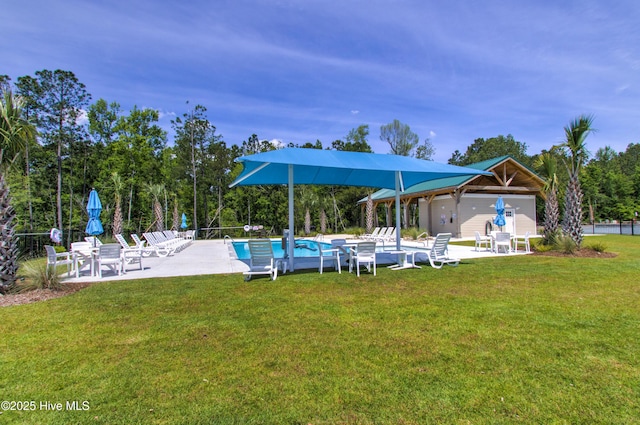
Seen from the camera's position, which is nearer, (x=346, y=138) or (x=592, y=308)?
(x=592, y=308)

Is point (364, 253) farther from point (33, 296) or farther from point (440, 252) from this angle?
point (33, 296)

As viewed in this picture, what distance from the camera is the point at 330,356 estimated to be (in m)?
3.16

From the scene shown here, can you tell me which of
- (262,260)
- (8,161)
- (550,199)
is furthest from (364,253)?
(550,199)

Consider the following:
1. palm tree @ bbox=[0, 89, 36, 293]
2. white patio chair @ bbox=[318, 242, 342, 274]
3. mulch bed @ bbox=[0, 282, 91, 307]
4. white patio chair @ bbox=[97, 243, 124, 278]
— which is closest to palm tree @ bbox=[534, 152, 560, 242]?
white patio chair @ bbox=[318, 242, 342, 274]

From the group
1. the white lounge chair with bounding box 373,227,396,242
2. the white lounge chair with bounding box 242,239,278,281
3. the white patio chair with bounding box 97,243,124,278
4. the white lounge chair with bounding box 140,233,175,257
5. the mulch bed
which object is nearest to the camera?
the mulch bed

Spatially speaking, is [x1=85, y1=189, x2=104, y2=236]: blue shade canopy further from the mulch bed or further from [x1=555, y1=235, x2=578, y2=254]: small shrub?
[x1=555, y1=235, x2=578, y2=254]: small shrub

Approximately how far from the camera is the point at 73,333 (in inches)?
152

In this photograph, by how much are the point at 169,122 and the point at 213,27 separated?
24312 mm

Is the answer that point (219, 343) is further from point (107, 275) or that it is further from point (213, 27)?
point (213, 27)

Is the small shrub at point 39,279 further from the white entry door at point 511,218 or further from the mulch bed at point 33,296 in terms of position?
the white entry door at point 511,218

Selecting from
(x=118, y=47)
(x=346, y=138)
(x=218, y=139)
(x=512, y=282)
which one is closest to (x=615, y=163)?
(x=346, y=138)

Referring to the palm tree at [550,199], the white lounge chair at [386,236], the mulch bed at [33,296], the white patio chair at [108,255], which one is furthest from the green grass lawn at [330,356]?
the white lounge chair at [386,236]

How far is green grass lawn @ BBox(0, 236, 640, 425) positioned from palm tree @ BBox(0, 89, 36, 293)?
1.25 meters

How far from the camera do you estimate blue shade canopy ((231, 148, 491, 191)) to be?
7645 millimetres
